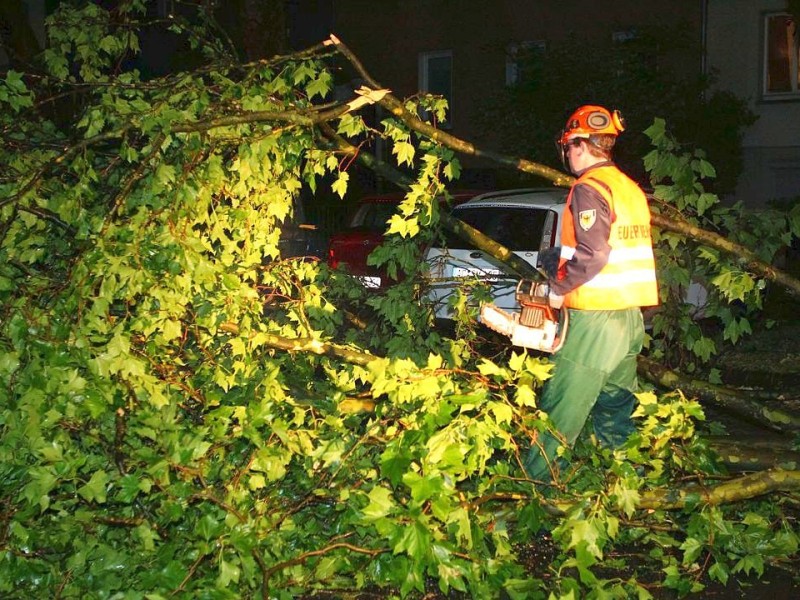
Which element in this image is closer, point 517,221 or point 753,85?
point 517,221

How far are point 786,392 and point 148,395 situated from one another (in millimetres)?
3800

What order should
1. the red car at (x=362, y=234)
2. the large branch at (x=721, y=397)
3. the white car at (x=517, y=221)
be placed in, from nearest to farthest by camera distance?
the large branch at (x=721, y=397)
the white car at (x=517, y=221)
the red car at (x=362, y=234)

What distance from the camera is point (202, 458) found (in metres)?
4.19

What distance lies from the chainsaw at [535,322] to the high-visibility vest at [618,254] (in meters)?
0.11

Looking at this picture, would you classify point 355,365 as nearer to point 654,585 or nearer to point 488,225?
point 654,585

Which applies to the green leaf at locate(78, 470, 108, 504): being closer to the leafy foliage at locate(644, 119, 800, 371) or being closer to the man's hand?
the man's hand

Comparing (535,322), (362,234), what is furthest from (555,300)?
(362,234)

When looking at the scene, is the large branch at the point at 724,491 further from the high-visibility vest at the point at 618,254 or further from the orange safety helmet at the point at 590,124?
the orange safety helmet at the point at 590,124

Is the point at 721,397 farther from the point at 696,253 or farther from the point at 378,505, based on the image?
the point at 378,505

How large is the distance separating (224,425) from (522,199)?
6871 millimetres

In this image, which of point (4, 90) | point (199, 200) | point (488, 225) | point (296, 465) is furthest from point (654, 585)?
point (488, 225)

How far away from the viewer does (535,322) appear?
515 centimetres

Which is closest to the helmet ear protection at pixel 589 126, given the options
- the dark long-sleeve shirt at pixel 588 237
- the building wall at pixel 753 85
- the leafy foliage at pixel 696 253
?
the dark long-sleeve shirt at pixel 588 237

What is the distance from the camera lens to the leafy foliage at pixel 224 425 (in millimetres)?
3959
